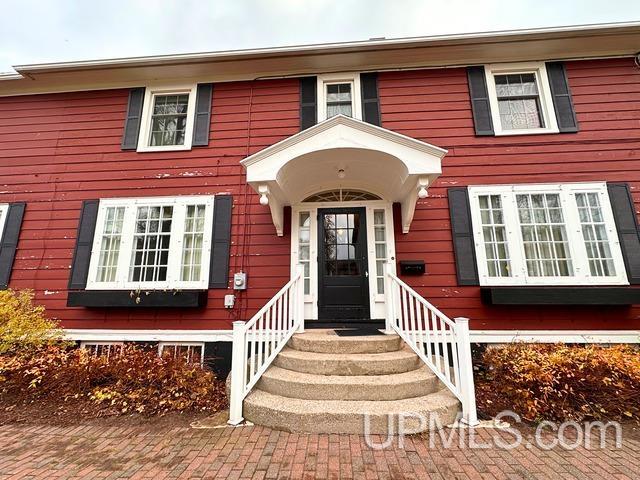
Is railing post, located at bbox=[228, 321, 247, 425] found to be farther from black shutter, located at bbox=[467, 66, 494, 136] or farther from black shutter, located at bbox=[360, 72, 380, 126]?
black shutter, located at bbox=[467, 66, 494, 136]

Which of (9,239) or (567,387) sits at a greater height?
(9,239)

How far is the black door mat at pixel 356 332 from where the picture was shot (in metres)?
3.75

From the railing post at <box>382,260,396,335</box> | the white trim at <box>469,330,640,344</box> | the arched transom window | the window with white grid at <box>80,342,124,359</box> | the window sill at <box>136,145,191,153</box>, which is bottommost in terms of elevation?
the window with white grid at <box>80,342,124,359</box>

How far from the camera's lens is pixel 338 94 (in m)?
5.15

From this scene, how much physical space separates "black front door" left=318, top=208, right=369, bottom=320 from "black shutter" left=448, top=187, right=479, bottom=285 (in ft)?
4.59

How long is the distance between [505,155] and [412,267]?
246cm

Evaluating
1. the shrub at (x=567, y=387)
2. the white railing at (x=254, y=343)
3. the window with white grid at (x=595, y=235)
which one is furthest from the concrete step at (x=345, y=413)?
the window with white grid at (x=595, y=235)

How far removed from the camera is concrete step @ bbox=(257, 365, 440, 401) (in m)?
2.83

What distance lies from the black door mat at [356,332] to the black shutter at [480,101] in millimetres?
3700

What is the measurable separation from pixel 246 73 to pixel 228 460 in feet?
A: 18.7

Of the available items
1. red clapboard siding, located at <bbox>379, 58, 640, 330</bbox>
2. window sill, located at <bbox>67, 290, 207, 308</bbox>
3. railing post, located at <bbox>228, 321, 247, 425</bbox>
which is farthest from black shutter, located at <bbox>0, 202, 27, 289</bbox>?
red clapboard siding, located at <bbox>379, 58, 640, 330</bbox>

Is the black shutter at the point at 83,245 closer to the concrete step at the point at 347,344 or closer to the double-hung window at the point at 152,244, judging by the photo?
the double-hung window at the point at 152,244

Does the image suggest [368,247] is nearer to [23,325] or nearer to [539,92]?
[539,92]

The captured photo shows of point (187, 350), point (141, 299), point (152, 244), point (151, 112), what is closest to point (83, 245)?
point (152, 244)
